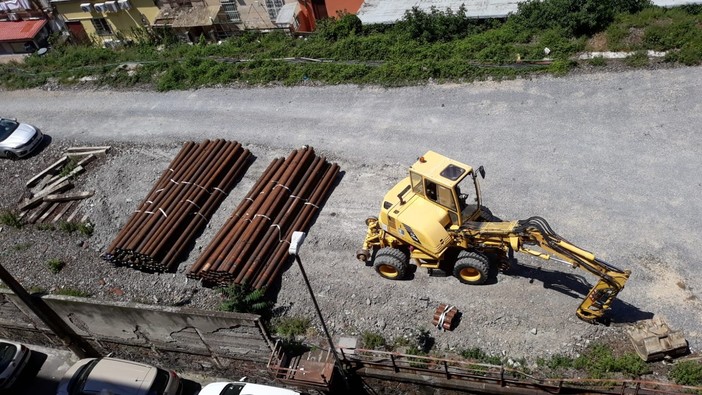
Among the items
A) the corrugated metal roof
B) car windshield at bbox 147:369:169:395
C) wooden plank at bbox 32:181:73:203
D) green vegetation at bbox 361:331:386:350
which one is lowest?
car windshield at bbox 147:369:169:395

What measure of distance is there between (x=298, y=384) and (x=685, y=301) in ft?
28.9

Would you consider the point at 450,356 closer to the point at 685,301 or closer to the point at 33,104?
the point at 685,301

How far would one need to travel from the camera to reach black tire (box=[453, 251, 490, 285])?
13.2 m

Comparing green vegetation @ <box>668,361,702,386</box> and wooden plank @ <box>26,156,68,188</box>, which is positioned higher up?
wooden plank @ <box>26,156,68,188</box>

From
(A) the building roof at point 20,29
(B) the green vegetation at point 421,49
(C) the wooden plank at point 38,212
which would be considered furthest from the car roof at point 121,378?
(A) the building roof at point 20,29

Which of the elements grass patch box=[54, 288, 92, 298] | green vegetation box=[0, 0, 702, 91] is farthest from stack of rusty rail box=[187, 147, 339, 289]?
green vegetation box=[0, 0, 702, 91]

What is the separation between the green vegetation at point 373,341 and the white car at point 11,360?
9.54m

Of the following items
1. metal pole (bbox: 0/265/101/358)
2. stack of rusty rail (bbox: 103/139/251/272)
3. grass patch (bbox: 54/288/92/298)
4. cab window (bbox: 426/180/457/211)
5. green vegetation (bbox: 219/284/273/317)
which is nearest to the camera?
cab window (bbox: 426/180/457/211)

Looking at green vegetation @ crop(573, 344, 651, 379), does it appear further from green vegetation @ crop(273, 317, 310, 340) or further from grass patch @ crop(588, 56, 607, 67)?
grass patch @ crop(588, 56, 607, 67)

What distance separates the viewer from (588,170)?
52.2 feet

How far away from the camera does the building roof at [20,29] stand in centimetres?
2944

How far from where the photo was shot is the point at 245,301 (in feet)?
46.8

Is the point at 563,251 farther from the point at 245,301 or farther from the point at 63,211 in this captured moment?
the point at 63,211

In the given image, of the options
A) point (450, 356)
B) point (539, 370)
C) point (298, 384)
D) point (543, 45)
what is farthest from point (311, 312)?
point (543, 45)
